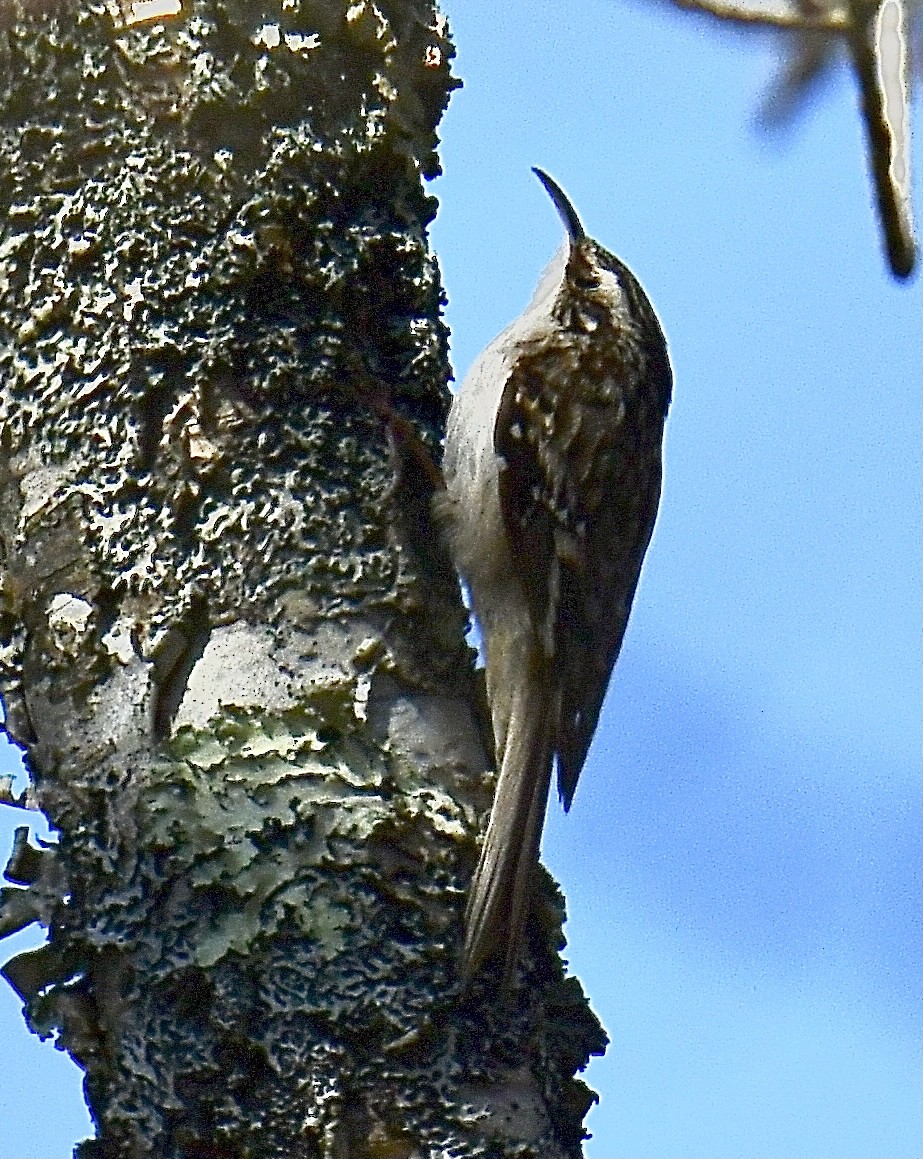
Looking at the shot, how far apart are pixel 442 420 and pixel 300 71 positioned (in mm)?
489

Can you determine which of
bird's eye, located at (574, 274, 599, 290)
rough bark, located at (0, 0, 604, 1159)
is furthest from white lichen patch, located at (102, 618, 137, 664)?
bird's eye, located at (574, 274, 599, 290)

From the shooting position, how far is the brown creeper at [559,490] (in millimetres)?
2322

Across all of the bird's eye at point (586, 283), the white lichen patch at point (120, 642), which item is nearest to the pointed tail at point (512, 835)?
the white lichen patch at point (120, 642)

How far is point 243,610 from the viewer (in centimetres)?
175

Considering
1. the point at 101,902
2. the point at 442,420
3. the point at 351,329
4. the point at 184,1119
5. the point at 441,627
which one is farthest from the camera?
the point at 442,420

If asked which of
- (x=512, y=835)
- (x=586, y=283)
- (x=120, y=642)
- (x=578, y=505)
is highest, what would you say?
(x=586, y=283)

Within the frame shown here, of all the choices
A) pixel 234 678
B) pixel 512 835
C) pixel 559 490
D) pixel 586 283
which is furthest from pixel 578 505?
pixel 234 678

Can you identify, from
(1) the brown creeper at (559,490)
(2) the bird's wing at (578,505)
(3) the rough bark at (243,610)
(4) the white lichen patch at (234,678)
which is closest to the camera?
(3) the rough bark at (243,610)

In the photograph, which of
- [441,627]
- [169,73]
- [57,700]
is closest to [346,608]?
[441,627]

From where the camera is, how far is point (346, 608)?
5.85 ft

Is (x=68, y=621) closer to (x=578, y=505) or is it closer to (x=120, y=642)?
(x=120, y=642)

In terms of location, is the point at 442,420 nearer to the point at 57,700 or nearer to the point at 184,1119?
the point at 57,700

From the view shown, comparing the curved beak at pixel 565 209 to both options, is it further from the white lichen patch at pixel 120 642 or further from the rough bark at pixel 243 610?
the white lichen patch at pixel 120 642

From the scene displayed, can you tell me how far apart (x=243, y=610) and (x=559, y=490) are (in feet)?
3.36
